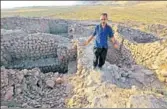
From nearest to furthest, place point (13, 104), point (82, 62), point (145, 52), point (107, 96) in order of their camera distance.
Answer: point (107, 96) → point (13, 104) → point (82, 62) → point (145, 52)

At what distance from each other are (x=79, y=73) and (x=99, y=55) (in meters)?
1.55

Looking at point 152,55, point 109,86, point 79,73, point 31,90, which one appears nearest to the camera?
point 109,86

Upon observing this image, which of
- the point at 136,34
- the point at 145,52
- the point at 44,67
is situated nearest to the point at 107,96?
the point at 145,52

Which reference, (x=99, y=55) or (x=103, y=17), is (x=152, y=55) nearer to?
(x=99, y=55)

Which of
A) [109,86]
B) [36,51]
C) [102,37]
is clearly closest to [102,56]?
[102,37]

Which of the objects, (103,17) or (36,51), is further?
(36,51)

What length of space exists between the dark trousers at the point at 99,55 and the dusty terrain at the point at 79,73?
7.7 inches

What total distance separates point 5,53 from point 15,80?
16.1ft

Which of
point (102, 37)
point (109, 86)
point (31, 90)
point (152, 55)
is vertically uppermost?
point (102, 37)

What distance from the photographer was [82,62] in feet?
38.8

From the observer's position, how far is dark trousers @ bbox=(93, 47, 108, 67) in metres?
10.2

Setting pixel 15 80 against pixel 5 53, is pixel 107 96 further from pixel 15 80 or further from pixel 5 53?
pixel 5 53

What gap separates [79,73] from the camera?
11.6 meters

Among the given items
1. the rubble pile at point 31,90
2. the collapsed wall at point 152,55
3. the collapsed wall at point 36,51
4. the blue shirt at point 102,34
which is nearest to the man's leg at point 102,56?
the blue shirt at point 102,34
